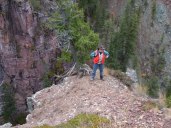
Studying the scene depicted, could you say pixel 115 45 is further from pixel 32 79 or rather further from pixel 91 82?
pixel 91 82

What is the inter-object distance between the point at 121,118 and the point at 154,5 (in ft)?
144

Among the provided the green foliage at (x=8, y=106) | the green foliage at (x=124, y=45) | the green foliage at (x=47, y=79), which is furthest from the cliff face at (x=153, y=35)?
the green foliage at (x=8, y=106)

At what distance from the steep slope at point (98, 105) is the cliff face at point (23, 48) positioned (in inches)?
1083

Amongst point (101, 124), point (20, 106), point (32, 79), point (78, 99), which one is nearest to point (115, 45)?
point (32, 79)

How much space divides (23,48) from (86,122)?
1447 inches

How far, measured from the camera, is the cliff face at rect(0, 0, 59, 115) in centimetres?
4634

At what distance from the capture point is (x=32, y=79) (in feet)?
165

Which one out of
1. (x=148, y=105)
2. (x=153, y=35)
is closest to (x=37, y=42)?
(x=153, y=35)

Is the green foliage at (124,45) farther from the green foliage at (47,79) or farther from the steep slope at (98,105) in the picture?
the steep slope at (98,105)

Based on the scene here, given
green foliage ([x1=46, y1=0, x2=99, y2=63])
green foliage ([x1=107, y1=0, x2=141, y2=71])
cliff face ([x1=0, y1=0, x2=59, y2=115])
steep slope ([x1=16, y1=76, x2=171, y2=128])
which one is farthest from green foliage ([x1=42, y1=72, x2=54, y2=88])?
steep slope ([x1=16, y1=76, x2=171, y2=128])

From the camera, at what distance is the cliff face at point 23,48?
46344 mm

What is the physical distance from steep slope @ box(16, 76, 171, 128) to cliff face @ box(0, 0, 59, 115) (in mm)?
27514

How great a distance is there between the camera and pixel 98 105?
51.1 feet

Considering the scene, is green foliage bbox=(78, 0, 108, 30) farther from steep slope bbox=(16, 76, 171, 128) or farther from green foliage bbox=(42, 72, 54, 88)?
steep slope bbox=(16, 76, 171, 128)
